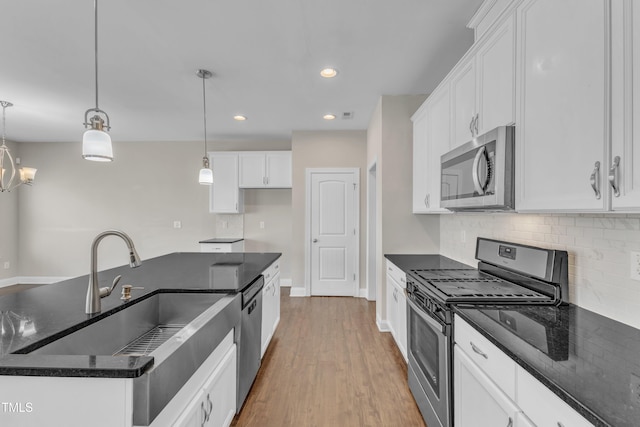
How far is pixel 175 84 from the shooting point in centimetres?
324

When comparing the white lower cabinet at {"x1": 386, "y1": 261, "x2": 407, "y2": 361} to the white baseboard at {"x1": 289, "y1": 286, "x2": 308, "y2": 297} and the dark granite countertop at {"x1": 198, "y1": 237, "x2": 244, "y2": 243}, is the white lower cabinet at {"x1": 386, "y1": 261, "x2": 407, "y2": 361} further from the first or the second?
the dark granite countertop at {"x1": 198, "y1": 237, "x2": 244, "y2": 243}

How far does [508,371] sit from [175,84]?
355cm

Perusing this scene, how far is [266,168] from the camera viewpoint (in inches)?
212

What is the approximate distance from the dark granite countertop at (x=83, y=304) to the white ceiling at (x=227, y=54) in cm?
175

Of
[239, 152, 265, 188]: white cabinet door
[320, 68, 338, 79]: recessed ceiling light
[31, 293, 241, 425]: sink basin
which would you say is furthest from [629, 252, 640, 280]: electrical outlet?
[239, 152, 265, 188]: white cabinet door

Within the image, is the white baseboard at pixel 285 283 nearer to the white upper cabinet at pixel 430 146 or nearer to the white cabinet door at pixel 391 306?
the white cabinet door at pixel 391 306

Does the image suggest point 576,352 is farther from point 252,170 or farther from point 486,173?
point 252,170

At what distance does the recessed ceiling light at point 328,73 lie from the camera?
288 centimetres

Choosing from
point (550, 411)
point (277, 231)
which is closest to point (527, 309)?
point (550, 411)

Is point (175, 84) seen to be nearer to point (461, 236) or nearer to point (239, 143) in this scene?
point (239, 143)

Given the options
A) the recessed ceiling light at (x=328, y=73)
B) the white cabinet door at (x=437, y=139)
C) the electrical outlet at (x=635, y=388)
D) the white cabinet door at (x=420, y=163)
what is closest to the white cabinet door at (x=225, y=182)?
the recessed ceiling light at (x=328, y=73)

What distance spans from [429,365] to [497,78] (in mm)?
1639

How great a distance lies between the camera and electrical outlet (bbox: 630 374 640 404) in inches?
30.9

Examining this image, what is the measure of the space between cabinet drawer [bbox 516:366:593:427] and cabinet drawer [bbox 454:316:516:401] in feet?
0.16
